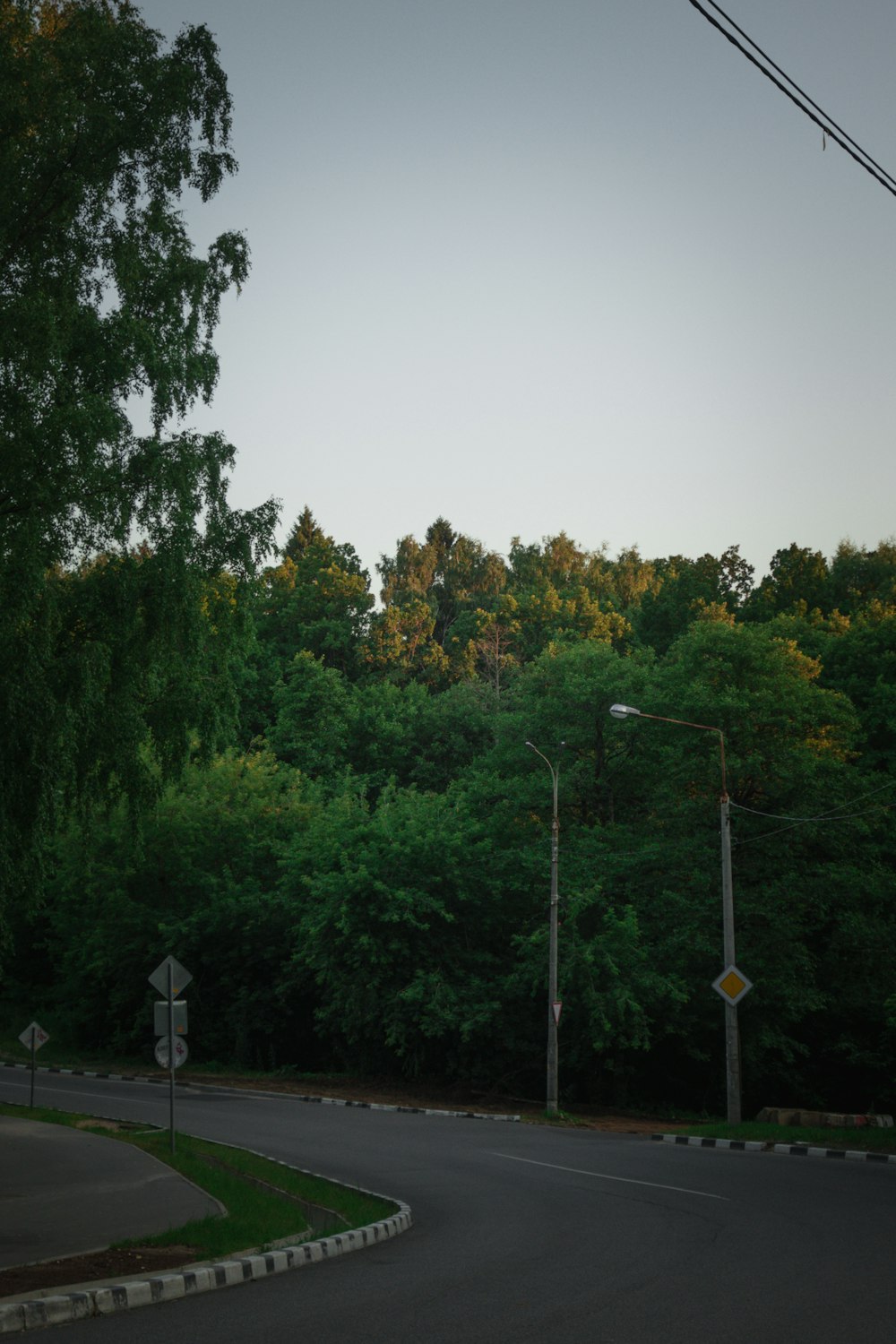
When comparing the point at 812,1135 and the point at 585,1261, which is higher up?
the point at 585,1261

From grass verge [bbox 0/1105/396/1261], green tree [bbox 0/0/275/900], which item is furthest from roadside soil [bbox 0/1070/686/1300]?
green tree [bbox 0/0/275/900]

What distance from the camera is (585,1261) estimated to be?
10.4m

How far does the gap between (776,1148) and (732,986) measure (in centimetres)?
338

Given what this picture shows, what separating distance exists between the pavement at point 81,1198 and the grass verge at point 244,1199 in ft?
0.96

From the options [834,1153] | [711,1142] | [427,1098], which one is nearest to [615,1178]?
[834,1153]

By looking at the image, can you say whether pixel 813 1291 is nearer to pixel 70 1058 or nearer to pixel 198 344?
pixel 198 344

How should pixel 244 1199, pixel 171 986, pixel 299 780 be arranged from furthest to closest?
pixel 299 780 → pixel 171 986 → pixel 244 1199

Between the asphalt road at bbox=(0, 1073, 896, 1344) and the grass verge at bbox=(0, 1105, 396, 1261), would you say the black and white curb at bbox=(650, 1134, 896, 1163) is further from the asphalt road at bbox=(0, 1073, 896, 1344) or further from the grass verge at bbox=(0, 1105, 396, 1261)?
the grass verge at bbox=(0, 1105, 396, 1261)

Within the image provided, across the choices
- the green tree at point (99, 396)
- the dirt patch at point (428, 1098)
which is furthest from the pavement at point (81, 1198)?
the dirt patch at point (428, 1098)

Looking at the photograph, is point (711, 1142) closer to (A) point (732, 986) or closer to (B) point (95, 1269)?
(A) point (732, 986)

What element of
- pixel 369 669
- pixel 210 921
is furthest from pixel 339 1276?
pixel 369 669

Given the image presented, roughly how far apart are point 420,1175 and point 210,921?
87.3 ft

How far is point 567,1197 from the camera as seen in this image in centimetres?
1539

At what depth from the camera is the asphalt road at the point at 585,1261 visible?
25.2 feet
